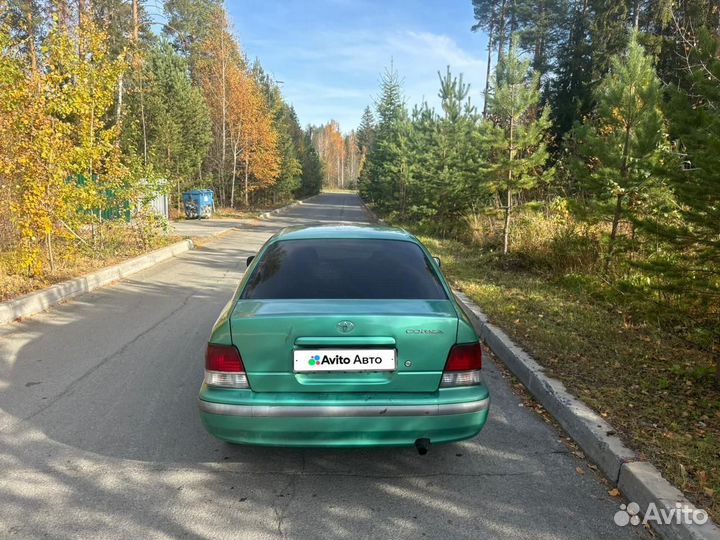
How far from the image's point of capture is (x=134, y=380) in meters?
4.70

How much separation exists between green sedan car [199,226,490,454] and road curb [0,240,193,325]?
17.7 feet

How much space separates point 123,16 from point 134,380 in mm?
28042

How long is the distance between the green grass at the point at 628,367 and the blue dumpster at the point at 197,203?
19969 mm

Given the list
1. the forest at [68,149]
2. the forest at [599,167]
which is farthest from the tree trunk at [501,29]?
the forest at [68,149]

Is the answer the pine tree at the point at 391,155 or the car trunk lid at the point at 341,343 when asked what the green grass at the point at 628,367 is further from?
the pine tree at the point at 391,155

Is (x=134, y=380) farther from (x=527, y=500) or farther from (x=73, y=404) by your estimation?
(x=527, y=500)

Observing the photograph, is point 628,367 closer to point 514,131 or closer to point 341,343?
point 341,343

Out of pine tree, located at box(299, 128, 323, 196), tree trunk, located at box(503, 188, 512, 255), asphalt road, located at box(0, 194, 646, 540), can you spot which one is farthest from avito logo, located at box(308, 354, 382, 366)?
pine tree, located at box(299, 128, 323, 196)


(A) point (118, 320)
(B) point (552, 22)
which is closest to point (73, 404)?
(A) point (118, 320)

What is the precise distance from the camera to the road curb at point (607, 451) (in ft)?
8.73

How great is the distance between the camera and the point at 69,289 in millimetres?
8352

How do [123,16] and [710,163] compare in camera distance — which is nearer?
[710,163]

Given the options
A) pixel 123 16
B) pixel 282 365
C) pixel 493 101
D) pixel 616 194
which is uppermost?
Answer: pixel 123 16

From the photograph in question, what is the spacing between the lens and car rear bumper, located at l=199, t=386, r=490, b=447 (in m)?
2.82
